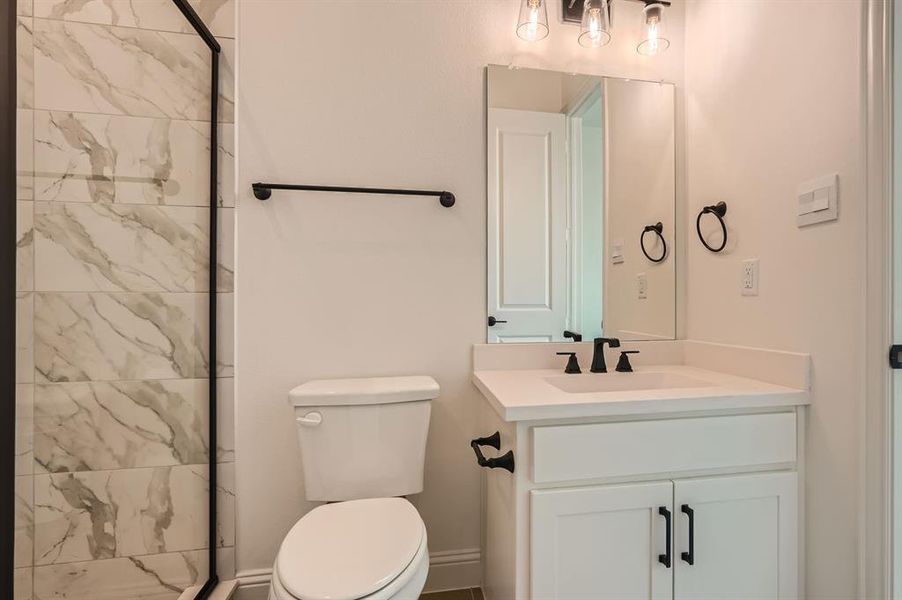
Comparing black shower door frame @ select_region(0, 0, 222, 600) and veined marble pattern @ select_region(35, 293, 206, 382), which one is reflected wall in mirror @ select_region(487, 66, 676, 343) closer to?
veined marble pattern @ select_region(35, 293, 206, 382)

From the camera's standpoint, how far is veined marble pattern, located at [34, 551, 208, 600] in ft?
3.45

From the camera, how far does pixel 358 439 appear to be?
1283mm

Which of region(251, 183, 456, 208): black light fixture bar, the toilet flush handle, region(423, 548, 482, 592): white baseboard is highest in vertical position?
region(251, 183, 456, 208): black light fixture bar

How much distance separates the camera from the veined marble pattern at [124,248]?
104 cm

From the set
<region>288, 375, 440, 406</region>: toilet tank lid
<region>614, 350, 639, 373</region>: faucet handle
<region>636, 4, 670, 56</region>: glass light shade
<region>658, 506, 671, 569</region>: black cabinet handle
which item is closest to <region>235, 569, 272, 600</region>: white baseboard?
<region>288, 375, 440, 406</region>: toilet tank lid

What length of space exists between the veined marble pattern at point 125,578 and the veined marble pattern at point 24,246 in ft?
2.28

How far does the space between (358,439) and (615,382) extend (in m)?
0.89

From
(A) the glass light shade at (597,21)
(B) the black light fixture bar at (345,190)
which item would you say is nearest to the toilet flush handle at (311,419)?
(B) the black light fixture bar at (345,190)

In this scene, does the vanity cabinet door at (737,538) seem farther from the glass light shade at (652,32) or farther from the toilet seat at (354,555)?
the glass light shade at (652,32)

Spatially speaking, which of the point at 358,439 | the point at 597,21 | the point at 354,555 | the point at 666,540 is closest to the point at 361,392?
the point at 358,439

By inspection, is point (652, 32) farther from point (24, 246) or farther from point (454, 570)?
point (454, 570)

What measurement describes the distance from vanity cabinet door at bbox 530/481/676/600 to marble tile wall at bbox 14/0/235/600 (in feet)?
3.50

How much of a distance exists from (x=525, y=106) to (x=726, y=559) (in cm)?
156

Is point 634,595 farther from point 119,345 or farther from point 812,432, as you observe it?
point 119,345
